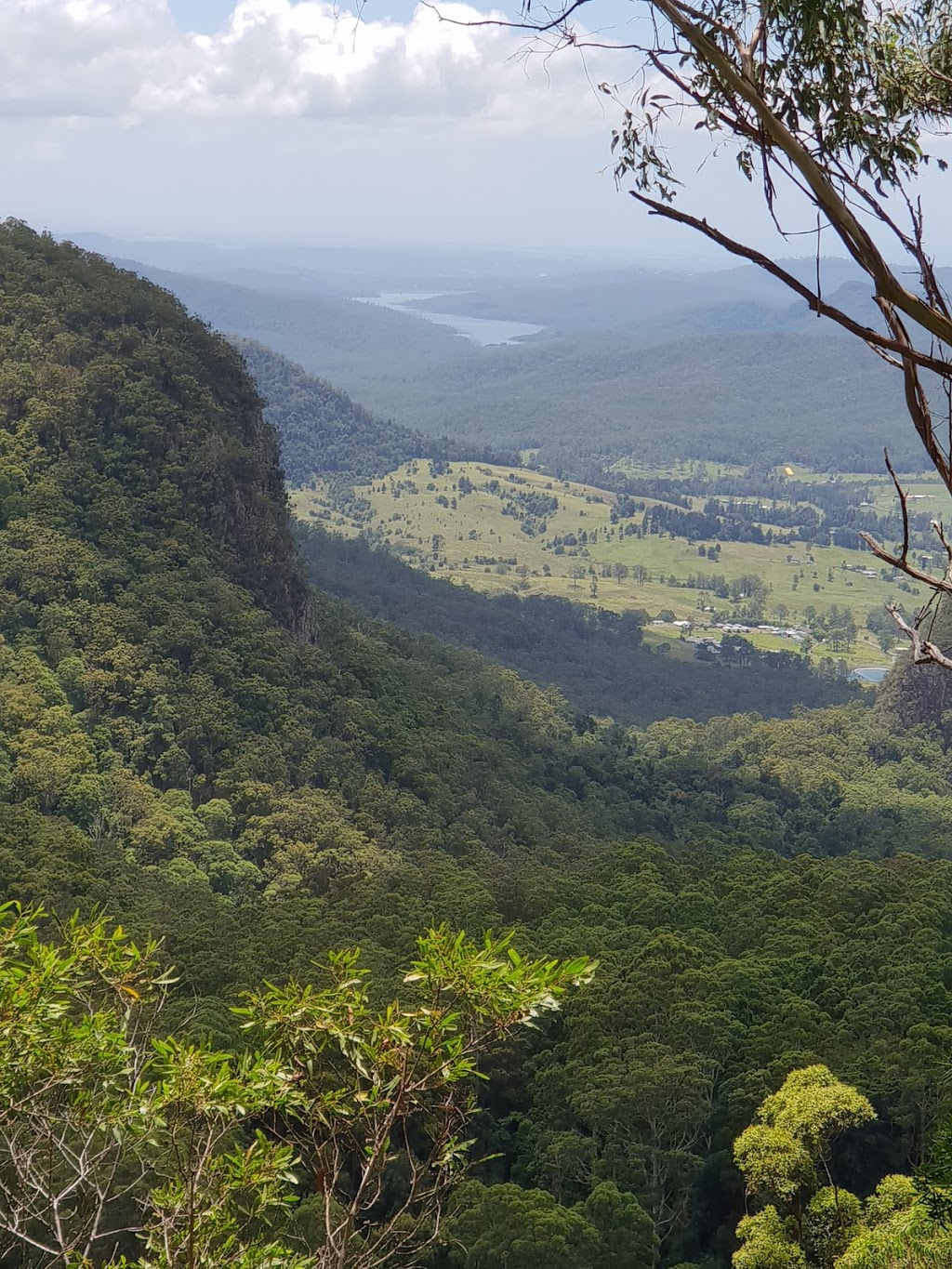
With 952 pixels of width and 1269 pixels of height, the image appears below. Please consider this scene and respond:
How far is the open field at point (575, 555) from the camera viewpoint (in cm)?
12112

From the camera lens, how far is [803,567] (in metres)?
146

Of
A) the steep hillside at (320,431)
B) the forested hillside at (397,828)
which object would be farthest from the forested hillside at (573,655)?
the steep hillside at (320,431)

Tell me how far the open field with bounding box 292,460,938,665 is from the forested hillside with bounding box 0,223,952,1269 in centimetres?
5710

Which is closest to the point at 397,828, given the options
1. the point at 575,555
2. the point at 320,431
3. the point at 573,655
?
the point at 573,655

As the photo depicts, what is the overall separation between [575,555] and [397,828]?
10427 centimetres

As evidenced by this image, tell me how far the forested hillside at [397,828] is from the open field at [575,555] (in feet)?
187

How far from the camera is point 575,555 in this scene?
140125 millimetres

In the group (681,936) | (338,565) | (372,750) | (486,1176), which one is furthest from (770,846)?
(338,565)

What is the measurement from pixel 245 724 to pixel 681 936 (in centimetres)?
1710

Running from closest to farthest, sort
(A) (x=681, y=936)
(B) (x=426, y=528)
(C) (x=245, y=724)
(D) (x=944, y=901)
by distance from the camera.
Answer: (A) (x=681, y=936), (D) (x=944, y=901), (C) (x=245, y=724), (B) (x=426, y=528)

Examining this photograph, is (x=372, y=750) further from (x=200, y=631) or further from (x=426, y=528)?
(x=426, y=528)

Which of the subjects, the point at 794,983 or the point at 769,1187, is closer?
the point at 769,1187

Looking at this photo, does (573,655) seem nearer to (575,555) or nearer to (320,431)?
(575,555)

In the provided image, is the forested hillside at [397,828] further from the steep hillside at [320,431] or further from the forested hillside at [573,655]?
the steep hillside at [320,431]
